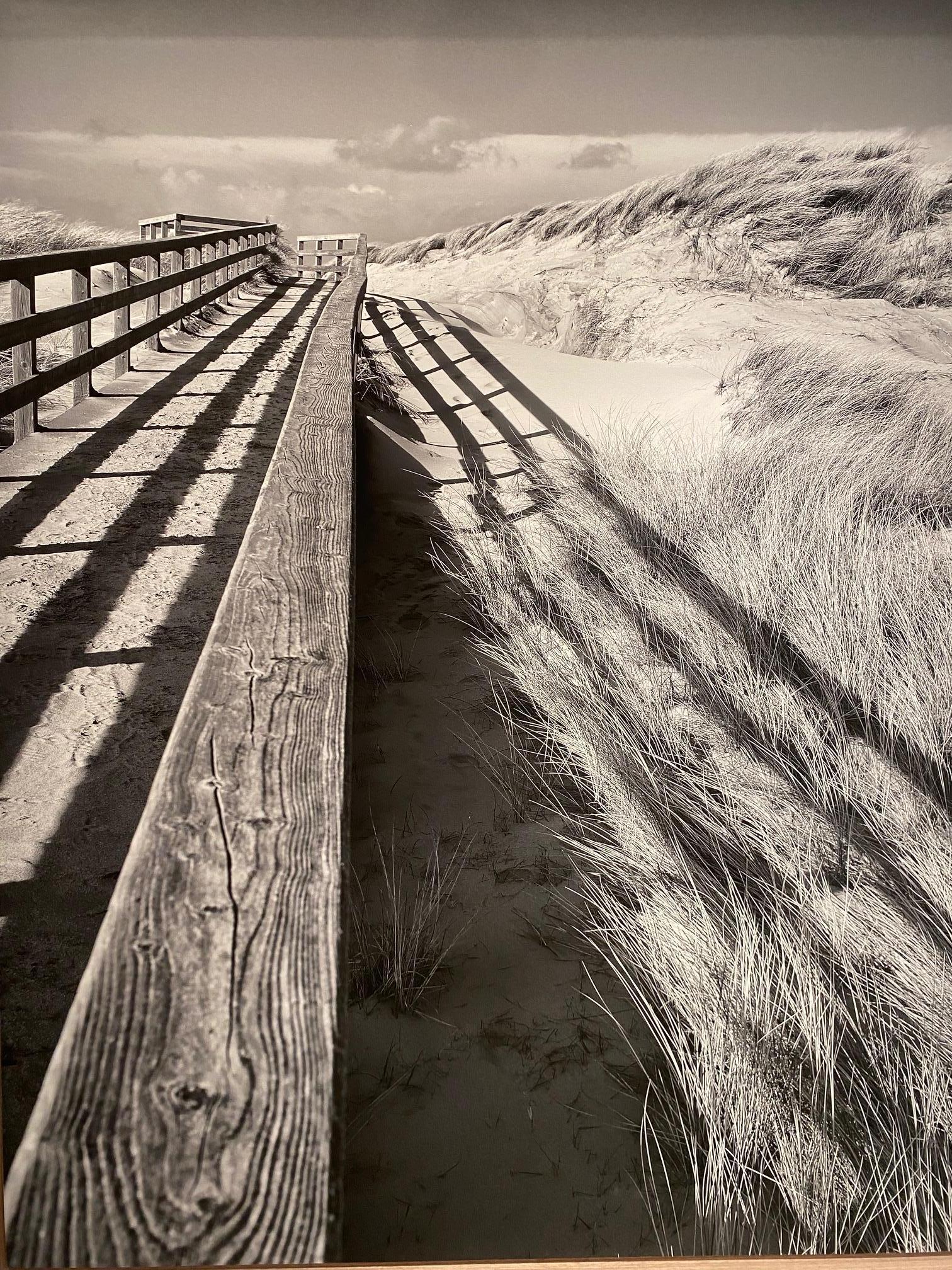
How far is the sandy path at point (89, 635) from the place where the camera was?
130 cm

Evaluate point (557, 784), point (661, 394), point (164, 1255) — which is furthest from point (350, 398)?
point (661, 394)

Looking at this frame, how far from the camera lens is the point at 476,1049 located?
5.07 ft

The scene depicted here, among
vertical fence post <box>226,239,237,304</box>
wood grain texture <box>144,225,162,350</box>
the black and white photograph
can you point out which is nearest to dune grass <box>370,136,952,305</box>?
the black and white photograph

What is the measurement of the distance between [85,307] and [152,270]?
1827 mm

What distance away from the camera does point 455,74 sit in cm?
272

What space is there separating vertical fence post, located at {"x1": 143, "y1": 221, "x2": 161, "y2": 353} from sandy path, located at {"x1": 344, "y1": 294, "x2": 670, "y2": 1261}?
202 cm

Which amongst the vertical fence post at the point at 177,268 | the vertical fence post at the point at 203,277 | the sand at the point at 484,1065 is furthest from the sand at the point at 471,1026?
the vertical fence post at the point at 203,277

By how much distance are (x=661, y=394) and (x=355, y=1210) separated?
4936 mm

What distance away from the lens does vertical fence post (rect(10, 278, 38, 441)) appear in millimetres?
2332

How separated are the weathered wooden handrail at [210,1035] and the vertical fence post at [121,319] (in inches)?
129

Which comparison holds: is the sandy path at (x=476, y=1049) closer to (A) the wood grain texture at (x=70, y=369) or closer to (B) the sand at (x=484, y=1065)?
(B) the sand at (x=484, y=1065)

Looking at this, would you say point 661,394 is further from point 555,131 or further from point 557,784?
point 557,784

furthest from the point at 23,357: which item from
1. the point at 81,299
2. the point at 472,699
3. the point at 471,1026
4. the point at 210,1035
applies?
the point at 210,1035

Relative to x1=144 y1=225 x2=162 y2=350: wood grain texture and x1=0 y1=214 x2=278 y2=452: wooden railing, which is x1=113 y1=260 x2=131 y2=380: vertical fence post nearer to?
x1=0 y1=214 x2=278 y2=452: wooden railing
